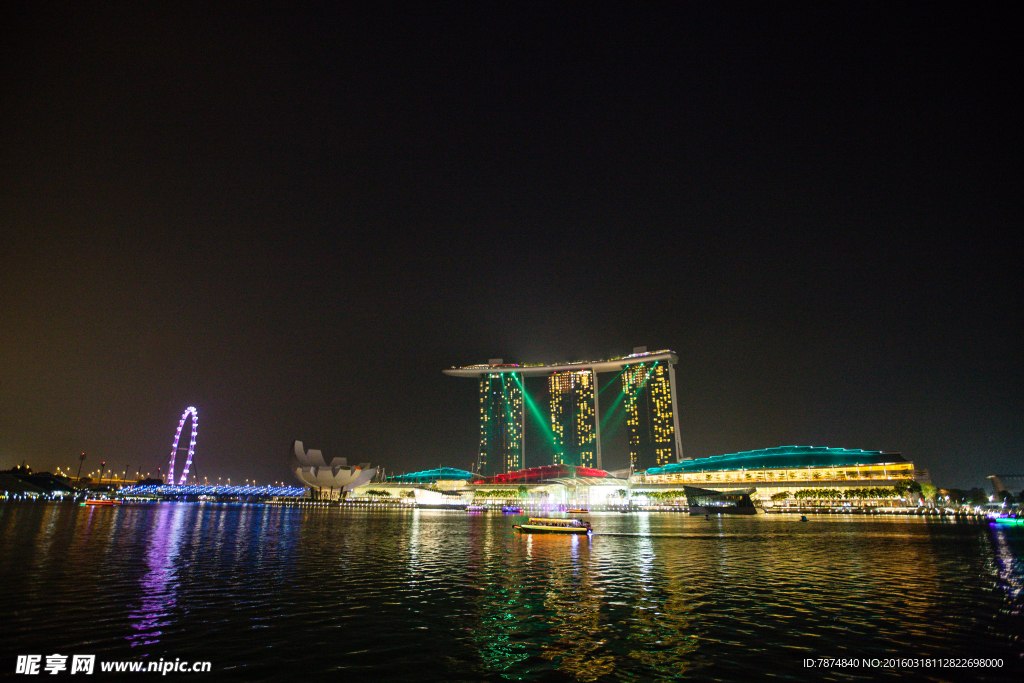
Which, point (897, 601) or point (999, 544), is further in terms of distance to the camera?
point (999, 544)

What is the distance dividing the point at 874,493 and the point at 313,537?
130525 mm

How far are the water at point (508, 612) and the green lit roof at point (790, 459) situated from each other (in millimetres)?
118884

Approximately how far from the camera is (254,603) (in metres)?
19.7

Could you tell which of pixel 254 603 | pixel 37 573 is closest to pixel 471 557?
pixel 254 603

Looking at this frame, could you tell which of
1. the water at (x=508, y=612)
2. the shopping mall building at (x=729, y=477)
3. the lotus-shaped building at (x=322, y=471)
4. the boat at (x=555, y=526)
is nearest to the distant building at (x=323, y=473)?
the lotus-shaped building at (x=322, y=471)

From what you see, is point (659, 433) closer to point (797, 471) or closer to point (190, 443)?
point (797, 471)

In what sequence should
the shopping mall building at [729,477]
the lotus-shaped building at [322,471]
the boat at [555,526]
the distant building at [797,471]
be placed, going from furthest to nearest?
the lotus-shaped building at [322,471]
the shopping mall building at [729,477]
the distant building at [797,471]
the boat at [555,526]

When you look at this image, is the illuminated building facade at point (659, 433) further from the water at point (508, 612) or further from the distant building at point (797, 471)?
the water at point (508, 612)

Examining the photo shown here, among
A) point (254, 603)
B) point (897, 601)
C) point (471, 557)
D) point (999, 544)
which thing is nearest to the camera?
point (254, 603)

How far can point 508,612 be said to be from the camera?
18.8 meters

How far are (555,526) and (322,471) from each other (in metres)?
143

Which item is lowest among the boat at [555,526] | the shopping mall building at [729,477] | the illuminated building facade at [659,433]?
the boat at [555,526]

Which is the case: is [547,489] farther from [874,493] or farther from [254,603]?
[254,603]

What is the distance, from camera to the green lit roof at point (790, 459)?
139000 mm
